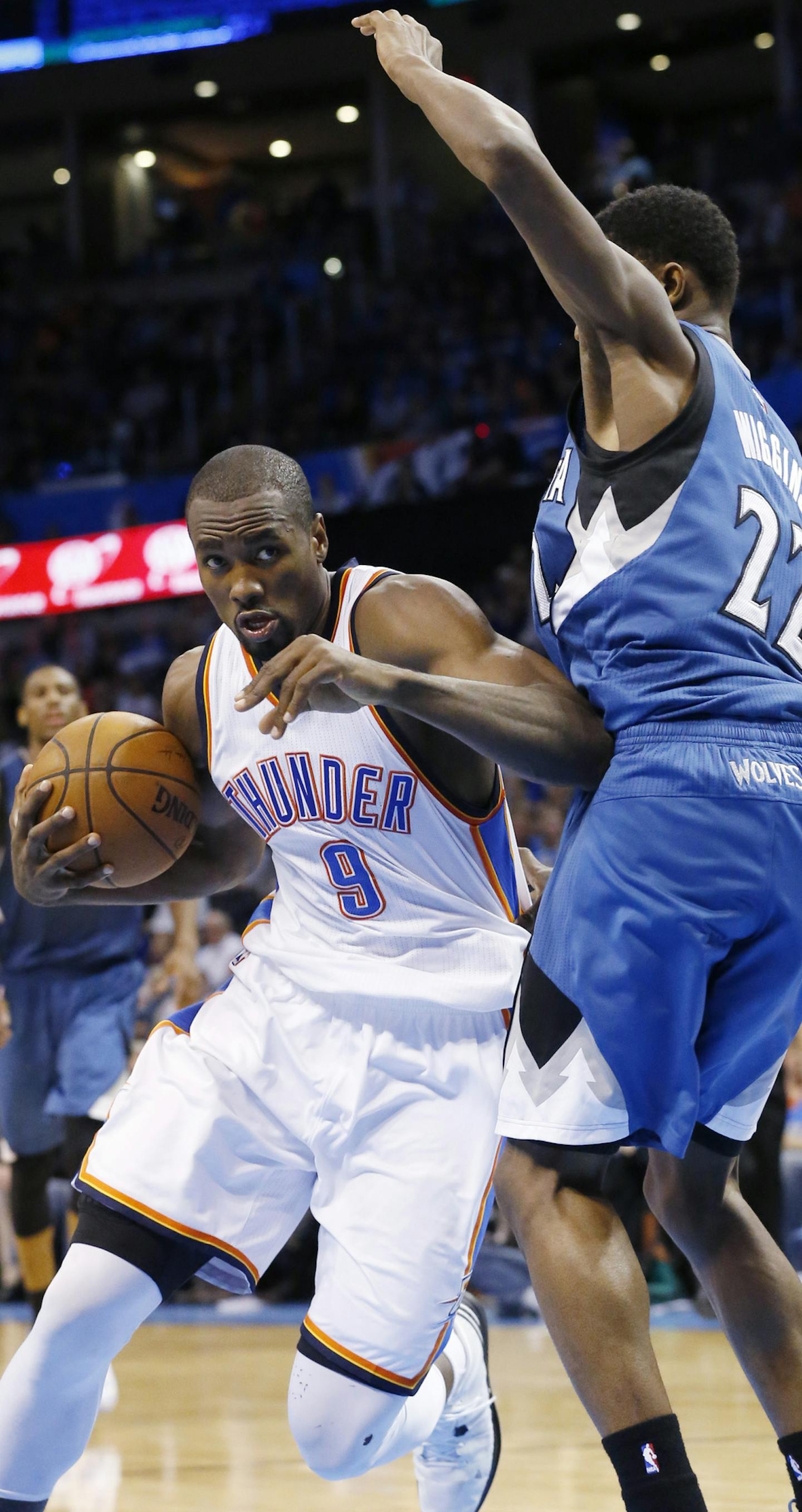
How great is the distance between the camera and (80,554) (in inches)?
583

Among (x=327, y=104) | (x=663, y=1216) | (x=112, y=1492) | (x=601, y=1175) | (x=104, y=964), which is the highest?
(x=327, y=104)

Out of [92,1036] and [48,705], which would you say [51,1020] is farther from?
[48,705]

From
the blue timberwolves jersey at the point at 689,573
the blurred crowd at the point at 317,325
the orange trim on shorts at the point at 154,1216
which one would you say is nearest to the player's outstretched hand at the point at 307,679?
the blue timberwolves jersey at the point at 689,573

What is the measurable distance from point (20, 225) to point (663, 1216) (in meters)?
21.8

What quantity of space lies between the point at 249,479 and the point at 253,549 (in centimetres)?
14

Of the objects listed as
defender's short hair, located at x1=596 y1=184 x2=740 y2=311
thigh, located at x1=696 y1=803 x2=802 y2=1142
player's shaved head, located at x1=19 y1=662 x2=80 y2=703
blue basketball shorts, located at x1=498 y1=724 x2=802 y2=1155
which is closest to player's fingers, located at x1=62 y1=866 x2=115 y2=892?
blue basketball shorts, located at x1=498 y1=724 x2=802 y2=1155

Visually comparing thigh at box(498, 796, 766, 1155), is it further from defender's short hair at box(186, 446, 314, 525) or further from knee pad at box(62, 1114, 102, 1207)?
knee pad at box(62, 1114, 102, 1207)

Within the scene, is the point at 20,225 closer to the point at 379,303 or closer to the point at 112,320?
the point at 112,320

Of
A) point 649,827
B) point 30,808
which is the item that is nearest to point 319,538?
point 30,808

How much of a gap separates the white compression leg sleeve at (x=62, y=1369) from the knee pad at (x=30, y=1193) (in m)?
3.26

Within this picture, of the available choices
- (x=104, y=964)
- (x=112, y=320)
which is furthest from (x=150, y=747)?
(x=112, y=320)

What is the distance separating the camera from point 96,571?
14695 mm

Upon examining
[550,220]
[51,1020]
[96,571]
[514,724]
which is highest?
[550,220]

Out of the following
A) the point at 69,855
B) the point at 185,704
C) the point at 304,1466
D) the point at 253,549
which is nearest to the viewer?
the point at 253,549
